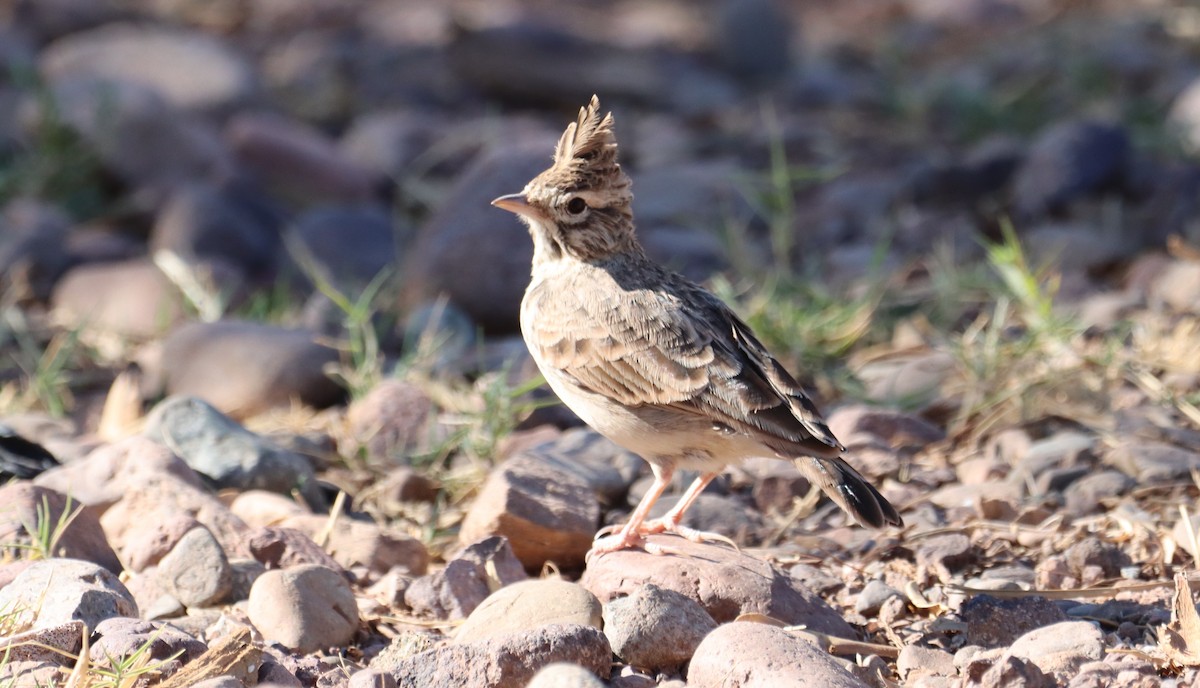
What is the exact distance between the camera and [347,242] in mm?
9188

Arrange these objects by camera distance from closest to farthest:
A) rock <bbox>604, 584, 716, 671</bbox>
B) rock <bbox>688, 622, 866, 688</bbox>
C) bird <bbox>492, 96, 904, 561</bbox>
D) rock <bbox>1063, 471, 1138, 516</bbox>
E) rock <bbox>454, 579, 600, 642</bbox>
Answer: rock <bbox>688, 622, 866, 688</bbox> < rock <bbox>604, 584, 716, 671</bbox> < rock <bbox>454, 579, 600, 642</bbox> < bird <bbox>492, 96, 904, 561</bbox> < rock <bbox>1063, 471, 1138, 516</bbox>

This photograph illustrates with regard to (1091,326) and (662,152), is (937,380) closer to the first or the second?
(1091,326)

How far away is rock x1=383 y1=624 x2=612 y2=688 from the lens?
379cm

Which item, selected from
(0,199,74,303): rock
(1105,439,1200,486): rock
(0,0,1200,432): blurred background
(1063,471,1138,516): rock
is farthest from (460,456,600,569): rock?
(0,199,74,303): rock

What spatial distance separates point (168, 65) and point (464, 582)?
29.5 feet

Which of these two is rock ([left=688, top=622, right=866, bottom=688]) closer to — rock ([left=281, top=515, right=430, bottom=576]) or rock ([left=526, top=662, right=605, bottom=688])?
rock ([left=526, top=662, right=605, bottom=688])

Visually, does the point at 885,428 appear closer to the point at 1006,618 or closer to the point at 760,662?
the point at 1006,618

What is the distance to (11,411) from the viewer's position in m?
6.79

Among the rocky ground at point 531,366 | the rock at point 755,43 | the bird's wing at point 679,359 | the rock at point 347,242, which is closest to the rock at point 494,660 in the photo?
the rocky ground at point 531,366

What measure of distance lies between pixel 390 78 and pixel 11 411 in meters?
7.29

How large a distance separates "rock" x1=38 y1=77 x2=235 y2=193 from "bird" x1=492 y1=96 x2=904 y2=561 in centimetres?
577

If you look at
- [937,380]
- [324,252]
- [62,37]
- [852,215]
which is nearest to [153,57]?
[62,37]

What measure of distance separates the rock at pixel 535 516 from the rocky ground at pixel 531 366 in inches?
0.6

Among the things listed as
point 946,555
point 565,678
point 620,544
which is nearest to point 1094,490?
point 946,555
